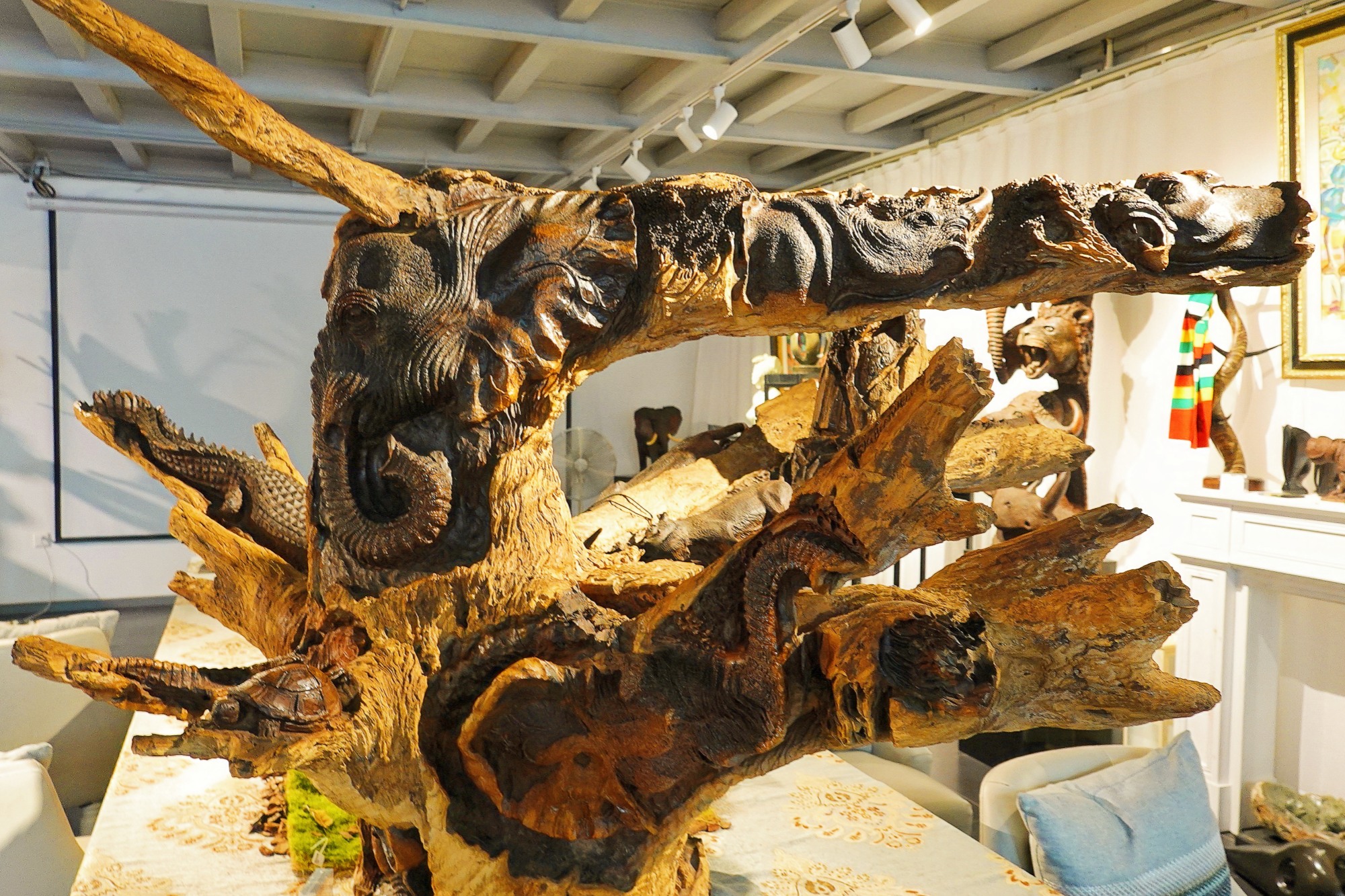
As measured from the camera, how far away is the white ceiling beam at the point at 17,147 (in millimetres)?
4742

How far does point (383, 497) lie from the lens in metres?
0.68

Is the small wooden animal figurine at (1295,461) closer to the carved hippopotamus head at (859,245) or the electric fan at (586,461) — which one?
the carved hippopotamus head at (859,245)

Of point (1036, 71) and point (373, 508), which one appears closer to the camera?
point (373, 508)

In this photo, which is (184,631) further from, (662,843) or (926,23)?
(926,23)

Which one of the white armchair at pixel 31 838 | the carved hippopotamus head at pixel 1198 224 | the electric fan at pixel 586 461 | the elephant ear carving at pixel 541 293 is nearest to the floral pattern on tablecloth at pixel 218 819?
the white armchair at pixel 31 838

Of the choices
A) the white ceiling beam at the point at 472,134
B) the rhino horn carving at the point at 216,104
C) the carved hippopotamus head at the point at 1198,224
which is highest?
the white ceiling beam at the point at 472,134

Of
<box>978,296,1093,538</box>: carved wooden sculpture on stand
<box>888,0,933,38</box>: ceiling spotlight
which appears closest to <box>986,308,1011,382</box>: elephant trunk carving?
<box>978,296,1093,538</box>: carved wooden sculpture on stand

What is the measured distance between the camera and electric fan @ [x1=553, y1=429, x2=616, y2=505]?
4.71 meters

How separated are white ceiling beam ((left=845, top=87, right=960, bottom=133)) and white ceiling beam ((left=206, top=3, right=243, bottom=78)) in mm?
2453

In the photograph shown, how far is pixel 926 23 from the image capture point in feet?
8.40

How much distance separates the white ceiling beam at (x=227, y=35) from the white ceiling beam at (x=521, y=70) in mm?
878

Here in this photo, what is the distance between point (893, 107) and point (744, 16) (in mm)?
1268

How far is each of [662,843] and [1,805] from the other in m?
1.37

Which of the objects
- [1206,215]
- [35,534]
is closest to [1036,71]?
[1206,215]
